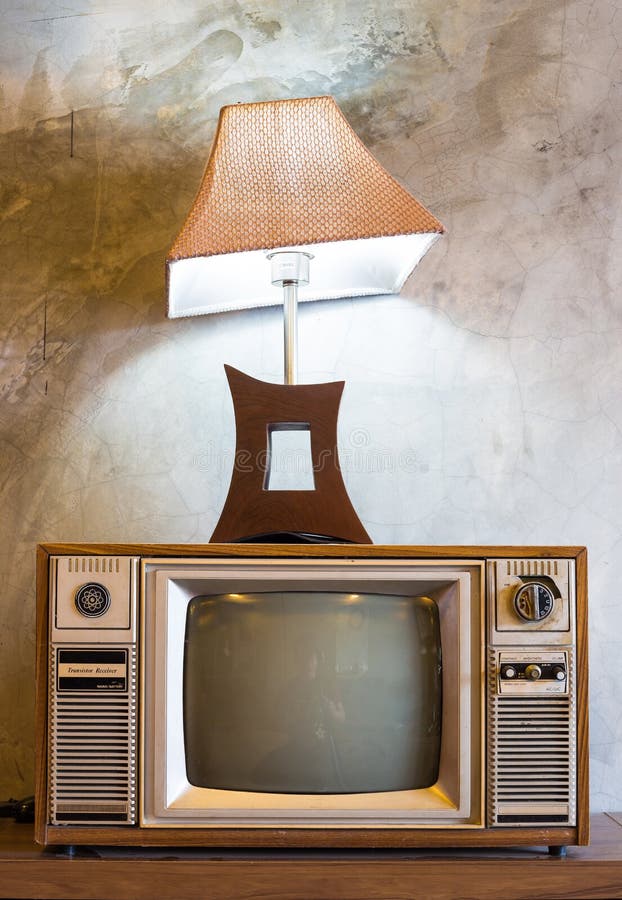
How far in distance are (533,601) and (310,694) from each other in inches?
12.7

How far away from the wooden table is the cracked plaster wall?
0.49 m

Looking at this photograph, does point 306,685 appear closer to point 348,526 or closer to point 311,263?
point 348,526

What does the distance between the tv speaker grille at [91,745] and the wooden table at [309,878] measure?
0.24 feet

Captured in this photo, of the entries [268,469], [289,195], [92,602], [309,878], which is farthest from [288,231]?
[309,878]

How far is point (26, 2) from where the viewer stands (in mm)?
1754

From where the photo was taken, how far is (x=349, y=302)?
1686 millimetres

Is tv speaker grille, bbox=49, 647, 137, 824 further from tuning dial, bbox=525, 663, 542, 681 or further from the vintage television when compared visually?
tuning dial, bbox=525, 663, 542, 681

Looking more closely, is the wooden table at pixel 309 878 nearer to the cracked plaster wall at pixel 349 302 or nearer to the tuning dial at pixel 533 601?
the tuning dial at pixel 533 601

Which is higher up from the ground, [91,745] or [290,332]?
[290,332]

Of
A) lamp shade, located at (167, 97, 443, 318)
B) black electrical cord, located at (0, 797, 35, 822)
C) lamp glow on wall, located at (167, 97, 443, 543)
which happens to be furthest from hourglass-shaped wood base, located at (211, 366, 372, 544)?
black electrical cord, located at (0, 797, 35, 822)

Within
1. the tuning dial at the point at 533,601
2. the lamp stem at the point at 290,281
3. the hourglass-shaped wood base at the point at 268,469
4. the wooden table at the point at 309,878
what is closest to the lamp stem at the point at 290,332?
the lamp stem at the point at 290,281

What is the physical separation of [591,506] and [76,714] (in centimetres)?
96

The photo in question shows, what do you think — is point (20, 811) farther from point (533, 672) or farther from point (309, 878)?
point (533, 672)

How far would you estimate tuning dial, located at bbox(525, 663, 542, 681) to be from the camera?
3.83 feet
